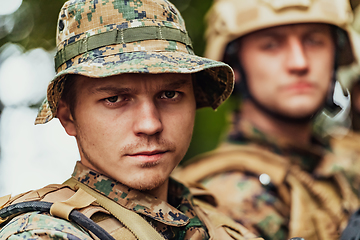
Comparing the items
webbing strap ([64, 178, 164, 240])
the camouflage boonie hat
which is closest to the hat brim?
the camouflage boonie hat

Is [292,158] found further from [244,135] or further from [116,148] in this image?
[116,148]

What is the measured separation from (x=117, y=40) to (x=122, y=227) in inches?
27.4

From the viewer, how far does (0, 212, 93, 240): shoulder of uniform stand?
1.15 metres

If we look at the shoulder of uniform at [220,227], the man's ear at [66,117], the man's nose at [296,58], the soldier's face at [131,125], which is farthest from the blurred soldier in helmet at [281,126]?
the man's ear at [66,117]

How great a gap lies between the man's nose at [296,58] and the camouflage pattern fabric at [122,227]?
1.37 meters

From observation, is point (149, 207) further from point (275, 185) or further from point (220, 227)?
point (275, 185)

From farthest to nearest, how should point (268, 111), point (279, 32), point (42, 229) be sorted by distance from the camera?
point (268, 111) < point (279, 32) < point (42, 229)

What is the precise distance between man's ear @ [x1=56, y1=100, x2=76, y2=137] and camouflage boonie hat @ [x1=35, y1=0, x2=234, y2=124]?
50 millimetres

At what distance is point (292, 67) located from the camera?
8.38 ft

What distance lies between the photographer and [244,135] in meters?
2.82

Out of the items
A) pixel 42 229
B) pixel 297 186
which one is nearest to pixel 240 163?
pixel 297 186

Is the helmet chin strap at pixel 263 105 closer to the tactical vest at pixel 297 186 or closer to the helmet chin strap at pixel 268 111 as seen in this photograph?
the helmet chin strap at pixel 268 111

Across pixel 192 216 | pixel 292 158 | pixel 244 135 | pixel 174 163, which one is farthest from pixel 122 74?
pixel 292 158

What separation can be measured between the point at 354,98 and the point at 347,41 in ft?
3.73
